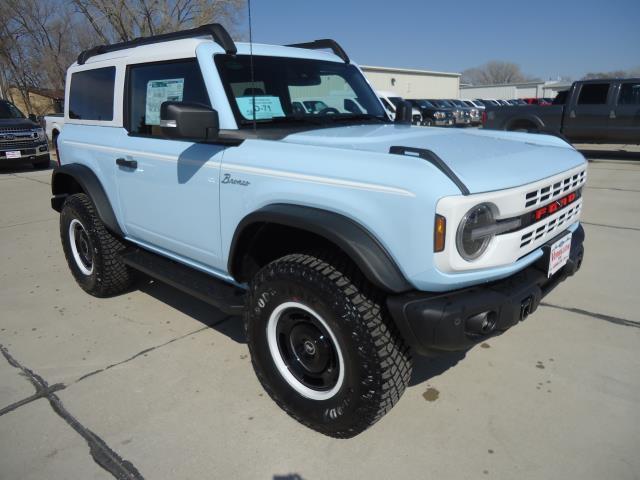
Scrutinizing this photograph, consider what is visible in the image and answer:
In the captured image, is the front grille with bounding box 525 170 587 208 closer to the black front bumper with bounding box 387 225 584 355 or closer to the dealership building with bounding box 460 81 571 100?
the black front bumper with bounding box 387 225 584 355

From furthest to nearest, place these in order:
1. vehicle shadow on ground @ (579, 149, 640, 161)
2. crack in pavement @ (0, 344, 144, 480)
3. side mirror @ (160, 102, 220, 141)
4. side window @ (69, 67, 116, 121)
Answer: vehicle shadow on ground @ (579, 149, 640, 161) < side window @ (69, 67, 116, 121) < side mirror @ (160, 102, 220, 141) < crack in pavement @ (0, 344, 144, 480)

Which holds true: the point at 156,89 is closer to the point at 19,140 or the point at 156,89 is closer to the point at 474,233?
the point at 474,233

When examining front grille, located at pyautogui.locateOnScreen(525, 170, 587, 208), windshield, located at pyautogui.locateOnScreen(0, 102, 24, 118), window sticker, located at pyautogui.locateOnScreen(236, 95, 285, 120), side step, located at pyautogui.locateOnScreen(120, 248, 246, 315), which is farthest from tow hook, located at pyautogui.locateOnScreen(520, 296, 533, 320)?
windshield, located at pyautogui.locateOnScreen(0, 102, 24, 118)

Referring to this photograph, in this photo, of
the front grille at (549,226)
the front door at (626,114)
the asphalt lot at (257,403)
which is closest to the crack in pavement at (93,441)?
the asphalt lot at (257,403)

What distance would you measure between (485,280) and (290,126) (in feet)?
4.77

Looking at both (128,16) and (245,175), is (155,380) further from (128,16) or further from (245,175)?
(128,16)

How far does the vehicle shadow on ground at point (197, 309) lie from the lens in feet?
11.6

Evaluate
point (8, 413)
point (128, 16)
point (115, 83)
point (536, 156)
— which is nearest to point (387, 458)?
point (536, 156)

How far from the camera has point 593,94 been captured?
1209 cm

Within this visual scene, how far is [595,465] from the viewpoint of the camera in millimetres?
2172

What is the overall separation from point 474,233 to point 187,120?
1446 mm

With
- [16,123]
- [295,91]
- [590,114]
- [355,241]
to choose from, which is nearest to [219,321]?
[295,91]

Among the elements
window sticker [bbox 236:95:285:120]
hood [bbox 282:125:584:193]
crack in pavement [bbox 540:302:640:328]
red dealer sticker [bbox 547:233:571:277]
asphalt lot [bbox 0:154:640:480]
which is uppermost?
window sticker [bbox 236:95:285:120]

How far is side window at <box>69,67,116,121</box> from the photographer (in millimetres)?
3682
